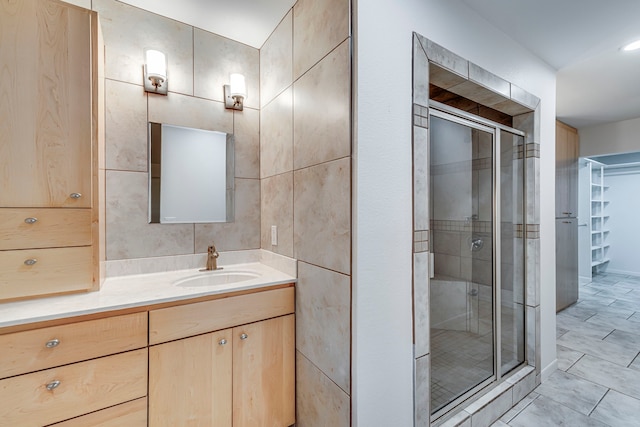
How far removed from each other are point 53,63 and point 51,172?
0.50 meters

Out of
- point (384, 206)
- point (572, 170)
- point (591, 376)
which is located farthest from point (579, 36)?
point (572, 170)

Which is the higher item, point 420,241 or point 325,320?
point 420,241

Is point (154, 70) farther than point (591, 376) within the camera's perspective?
No

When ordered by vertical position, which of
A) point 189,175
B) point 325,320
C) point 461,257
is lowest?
point 325,320

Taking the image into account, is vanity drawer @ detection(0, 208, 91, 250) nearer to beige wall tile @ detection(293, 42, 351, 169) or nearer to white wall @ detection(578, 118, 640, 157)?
beige wall tile @ detection(293, 42, 351, 169)

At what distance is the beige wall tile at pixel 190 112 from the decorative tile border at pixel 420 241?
4.69ft

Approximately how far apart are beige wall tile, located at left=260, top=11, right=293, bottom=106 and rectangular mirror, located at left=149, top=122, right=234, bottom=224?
0.44 metres

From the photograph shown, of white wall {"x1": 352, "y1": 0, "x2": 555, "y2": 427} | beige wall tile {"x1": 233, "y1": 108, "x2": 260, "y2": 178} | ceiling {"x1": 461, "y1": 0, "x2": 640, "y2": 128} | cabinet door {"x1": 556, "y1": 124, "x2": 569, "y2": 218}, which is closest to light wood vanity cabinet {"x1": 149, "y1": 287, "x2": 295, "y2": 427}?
white wall {"x1": 352, "y1": 0, "x2": 555, "y2": 427}

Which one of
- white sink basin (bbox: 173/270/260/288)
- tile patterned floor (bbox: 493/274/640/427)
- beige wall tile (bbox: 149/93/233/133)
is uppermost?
beige wall tile (bbox: 149/93/233/133)

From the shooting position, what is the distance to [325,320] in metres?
1.36

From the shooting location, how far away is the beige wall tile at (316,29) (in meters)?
1.24

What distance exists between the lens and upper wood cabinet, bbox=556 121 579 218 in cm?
356

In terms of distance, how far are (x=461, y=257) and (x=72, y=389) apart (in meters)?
2.13

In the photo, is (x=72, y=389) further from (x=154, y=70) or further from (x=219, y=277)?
(x=154, y=70)
